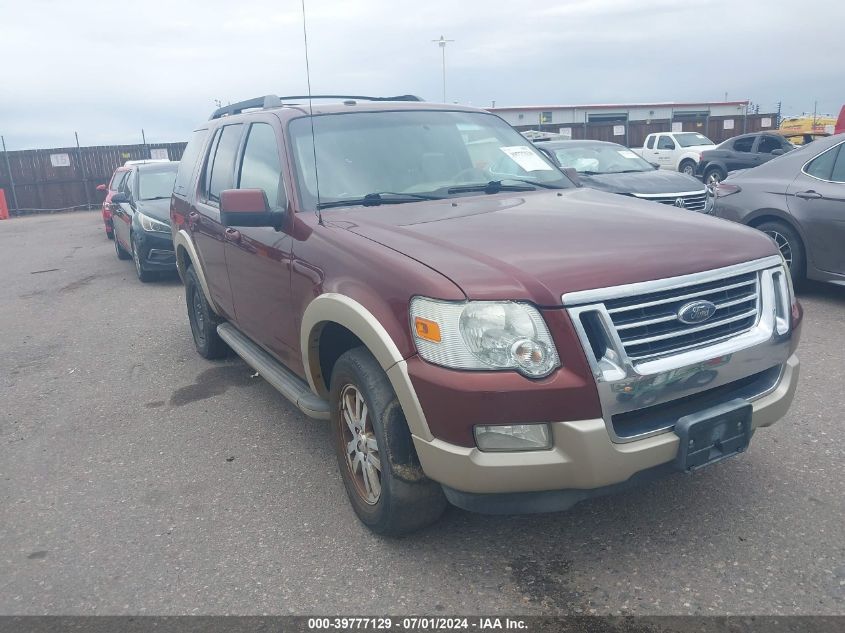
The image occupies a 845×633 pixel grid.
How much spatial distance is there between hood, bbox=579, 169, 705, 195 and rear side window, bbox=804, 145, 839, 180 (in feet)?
8.73

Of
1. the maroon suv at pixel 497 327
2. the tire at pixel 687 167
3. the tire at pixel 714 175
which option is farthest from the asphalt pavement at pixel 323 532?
the tire at pixel 687 167

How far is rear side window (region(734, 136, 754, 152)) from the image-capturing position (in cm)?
1962

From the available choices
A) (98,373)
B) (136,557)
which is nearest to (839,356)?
(136,557)

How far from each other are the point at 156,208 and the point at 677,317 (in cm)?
915

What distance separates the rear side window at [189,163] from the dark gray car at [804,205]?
16.8 feet

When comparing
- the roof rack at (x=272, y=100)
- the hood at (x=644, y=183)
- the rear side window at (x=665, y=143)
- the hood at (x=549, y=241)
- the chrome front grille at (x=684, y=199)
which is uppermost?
the roof rack at (x=272, y=100)

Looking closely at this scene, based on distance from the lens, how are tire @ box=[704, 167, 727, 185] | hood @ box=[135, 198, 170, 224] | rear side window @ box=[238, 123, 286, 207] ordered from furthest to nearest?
1. tire @ box=[704, 167, 727, 185]
2. hood @ box=[135, 198, 170, 224]
3. rear side window @ box=[238, 123, 286, 207]

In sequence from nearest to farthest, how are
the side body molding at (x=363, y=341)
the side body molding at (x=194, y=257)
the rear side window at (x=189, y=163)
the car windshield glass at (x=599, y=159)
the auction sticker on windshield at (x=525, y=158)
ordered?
the side body molding at (x=363, y=341) < the auction sticker on windshield at (x=525, y=158) < the side body molding at (x=194, y=257) < the rear side window at (x=189, y=163) < the car windshield glass at (x=599, y=159)

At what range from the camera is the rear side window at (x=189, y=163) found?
18.5 feet

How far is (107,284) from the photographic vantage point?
408 inches

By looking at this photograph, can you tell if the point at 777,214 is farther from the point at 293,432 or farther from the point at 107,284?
the point at 107,284

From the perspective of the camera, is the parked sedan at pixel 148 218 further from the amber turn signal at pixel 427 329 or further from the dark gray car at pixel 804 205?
the amber turn signal at pixel 427 329

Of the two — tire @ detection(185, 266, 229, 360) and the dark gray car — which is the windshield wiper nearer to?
tire @ detection(185, 266, 229, 360)

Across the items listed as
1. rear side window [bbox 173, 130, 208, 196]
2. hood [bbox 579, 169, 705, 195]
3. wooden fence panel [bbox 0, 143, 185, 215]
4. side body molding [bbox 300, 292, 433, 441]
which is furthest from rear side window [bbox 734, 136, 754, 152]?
wooden fence panel [bbox 0, 143, 185, 215]
